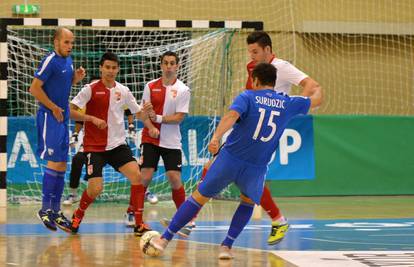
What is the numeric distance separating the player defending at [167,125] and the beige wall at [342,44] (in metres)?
6.91

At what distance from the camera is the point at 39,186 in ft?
46.8

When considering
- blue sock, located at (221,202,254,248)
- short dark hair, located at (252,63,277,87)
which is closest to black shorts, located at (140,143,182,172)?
blue sock, located at (221,202,254,248)

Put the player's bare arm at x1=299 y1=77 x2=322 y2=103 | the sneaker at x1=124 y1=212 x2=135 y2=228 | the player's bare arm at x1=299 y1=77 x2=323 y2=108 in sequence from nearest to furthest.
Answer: the player's bare arm at x1=299 y1=77 x2=323 y2=108 → the player's bare arm at x1=299 y1=77 x2=322 y2=103 → the sneaker at x1=124 y1=212 x2=135 y2=228

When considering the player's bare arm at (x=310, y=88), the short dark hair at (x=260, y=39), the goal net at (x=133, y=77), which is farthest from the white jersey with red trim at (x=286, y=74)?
the goal net at (x=133, y=77)

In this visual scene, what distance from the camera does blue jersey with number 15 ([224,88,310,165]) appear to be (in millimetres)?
7488

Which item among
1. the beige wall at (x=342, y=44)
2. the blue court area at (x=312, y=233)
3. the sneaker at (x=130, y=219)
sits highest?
the beige wall at (x=342, y=44)

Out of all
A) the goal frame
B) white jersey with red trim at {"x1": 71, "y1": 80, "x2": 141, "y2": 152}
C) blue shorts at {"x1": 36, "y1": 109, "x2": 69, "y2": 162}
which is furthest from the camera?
the goal frame

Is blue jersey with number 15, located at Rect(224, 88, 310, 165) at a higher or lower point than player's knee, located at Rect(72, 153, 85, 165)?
higher

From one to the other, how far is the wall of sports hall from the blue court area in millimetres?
4153

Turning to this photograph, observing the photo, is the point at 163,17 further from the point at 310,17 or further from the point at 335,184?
the point at 335,184

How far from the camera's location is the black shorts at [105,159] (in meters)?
9.56

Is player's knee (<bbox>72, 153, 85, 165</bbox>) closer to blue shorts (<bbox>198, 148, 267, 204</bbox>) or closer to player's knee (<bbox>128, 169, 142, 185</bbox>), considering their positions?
player's knee (<bbox>128, 169, 142, 185</bbox>)

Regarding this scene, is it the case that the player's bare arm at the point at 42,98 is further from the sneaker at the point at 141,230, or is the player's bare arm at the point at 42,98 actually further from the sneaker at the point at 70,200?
the sneaker at the point at 70,200

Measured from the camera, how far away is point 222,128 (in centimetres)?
725
